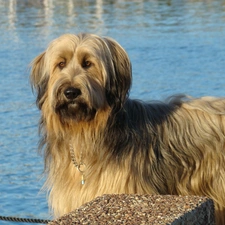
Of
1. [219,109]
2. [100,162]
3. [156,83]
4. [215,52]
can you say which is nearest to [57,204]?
[100,162]

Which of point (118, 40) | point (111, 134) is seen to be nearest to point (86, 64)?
→ point (111, 134)

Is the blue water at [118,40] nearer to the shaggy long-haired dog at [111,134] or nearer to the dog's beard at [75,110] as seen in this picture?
the shaggy long-haired dog at [111,134]

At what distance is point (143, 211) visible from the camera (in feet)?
13.6

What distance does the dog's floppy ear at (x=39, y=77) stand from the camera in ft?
17.6

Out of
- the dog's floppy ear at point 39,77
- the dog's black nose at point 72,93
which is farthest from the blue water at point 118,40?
the dog's black nose at point 72,93

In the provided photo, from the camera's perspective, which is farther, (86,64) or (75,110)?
(86,64)

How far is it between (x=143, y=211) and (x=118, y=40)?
18328 mm

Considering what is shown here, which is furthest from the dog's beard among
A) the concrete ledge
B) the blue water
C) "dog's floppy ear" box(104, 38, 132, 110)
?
the blue water

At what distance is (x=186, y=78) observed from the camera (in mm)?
16750

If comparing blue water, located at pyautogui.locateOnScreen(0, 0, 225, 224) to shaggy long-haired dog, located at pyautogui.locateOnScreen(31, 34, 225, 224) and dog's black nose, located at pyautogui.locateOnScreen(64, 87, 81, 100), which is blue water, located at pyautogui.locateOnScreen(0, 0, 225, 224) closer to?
shaggy long-haired dog, located at pyautogui.locateOnScreen(31, 34, 225, 224)

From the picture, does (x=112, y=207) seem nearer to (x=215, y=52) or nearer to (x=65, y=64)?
(x=65, y=64)

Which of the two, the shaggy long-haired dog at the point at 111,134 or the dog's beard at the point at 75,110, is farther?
the shaggy long-haired dog at the point at 111,134

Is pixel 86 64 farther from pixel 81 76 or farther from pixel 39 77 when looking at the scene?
pixel 39 77

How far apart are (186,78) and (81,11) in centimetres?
1891
